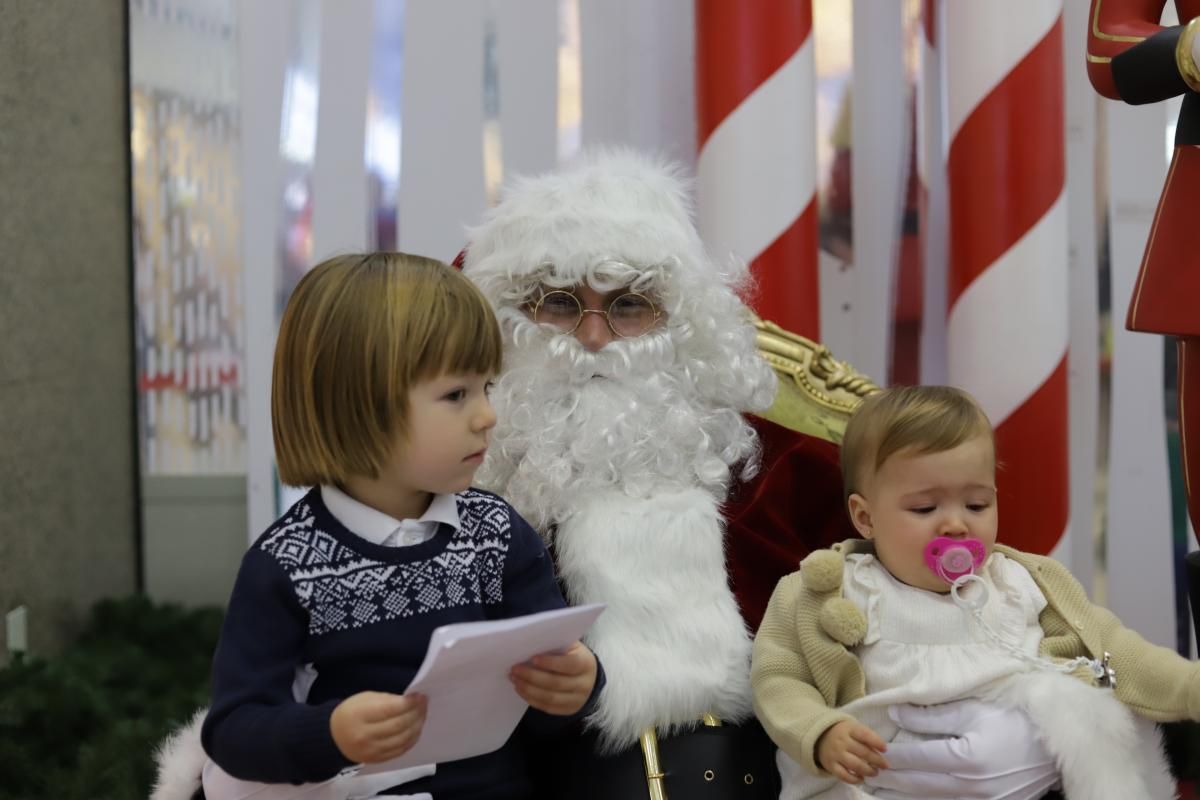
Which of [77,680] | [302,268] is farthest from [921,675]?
[302,268]

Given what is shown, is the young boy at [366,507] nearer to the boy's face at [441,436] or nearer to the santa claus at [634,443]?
the boy's face at [441,436]

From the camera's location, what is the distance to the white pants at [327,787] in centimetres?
140

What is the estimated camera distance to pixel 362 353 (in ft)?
4.46

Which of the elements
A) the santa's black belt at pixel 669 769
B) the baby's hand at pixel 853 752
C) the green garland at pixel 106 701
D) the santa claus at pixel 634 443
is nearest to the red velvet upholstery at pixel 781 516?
the santa claus at pixel 634 443

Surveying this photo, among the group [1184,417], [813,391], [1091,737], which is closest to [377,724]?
[1091,737]

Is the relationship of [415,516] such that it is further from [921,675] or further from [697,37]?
[697,37]

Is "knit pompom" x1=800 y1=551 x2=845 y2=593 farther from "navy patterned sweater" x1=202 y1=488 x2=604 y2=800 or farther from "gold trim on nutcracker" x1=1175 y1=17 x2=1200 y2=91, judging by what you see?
"gold trim on nutcracker" x1=1175 y1=17 x2=1200 y2=91

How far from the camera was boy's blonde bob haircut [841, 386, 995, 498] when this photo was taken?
64.1 inches

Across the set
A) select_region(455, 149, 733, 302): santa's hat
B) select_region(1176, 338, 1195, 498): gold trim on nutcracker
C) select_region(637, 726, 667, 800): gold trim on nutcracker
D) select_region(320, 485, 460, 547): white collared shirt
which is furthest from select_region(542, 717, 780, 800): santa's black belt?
select_region(1176, 338, 1195, 498): gold trim on nutcracker

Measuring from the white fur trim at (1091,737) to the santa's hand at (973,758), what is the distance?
1.1 inches

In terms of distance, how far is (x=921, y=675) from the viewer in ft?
5.27

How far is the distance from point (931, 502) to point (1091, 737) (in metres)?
0.35

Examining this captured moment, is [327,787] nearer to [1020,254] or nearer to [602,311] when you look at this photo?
[602,311]

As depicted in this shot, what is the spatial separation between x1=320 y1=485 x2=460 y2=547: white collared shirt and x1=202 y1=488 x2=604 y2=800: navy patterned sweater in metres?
0.01
